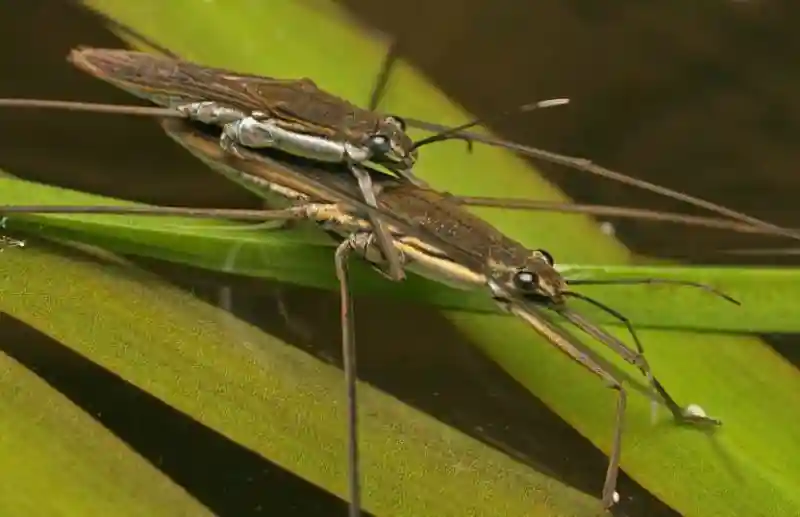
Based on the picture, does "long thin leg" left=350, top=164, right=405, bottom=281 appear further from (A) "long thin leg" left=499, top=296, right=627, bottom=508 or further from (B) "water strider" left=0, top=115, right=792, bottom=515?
(A) "long thin leg" left=499, top=296, right=627, bottom=508

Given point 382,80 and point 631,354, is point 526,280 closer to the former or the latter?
point 631,354

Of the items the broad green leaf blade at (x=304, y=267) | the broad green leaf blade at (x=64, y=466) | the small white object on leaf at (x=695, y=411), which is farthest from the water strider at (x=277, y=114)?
the broad green leaf blade at (x=64, y=466)

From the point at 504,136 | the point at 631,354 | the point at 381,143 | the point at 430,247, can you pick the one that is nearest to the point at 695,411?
the point at 631,354

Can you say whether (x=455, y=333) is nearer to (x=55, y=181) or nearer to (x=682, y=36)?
(x=55, y=181)

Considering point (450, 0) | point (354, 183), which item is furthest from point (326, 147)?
point (450, 0)

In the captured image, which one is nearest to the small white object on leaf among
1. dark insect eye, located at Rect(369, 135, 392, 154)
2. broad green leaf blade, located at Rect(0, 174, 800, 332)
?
broad green leaf blade, located at Rect(0, 174, 800, 332)

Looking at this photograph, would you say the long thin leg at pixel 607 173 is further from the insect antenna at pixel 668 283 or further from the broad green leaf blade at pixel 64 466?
the broad green leaf blade at pixel 64 466

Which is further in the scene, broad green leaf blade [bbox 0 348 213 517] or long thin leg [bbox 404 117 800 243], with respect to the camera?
long thin leg [bbox 404 117 800 243]
